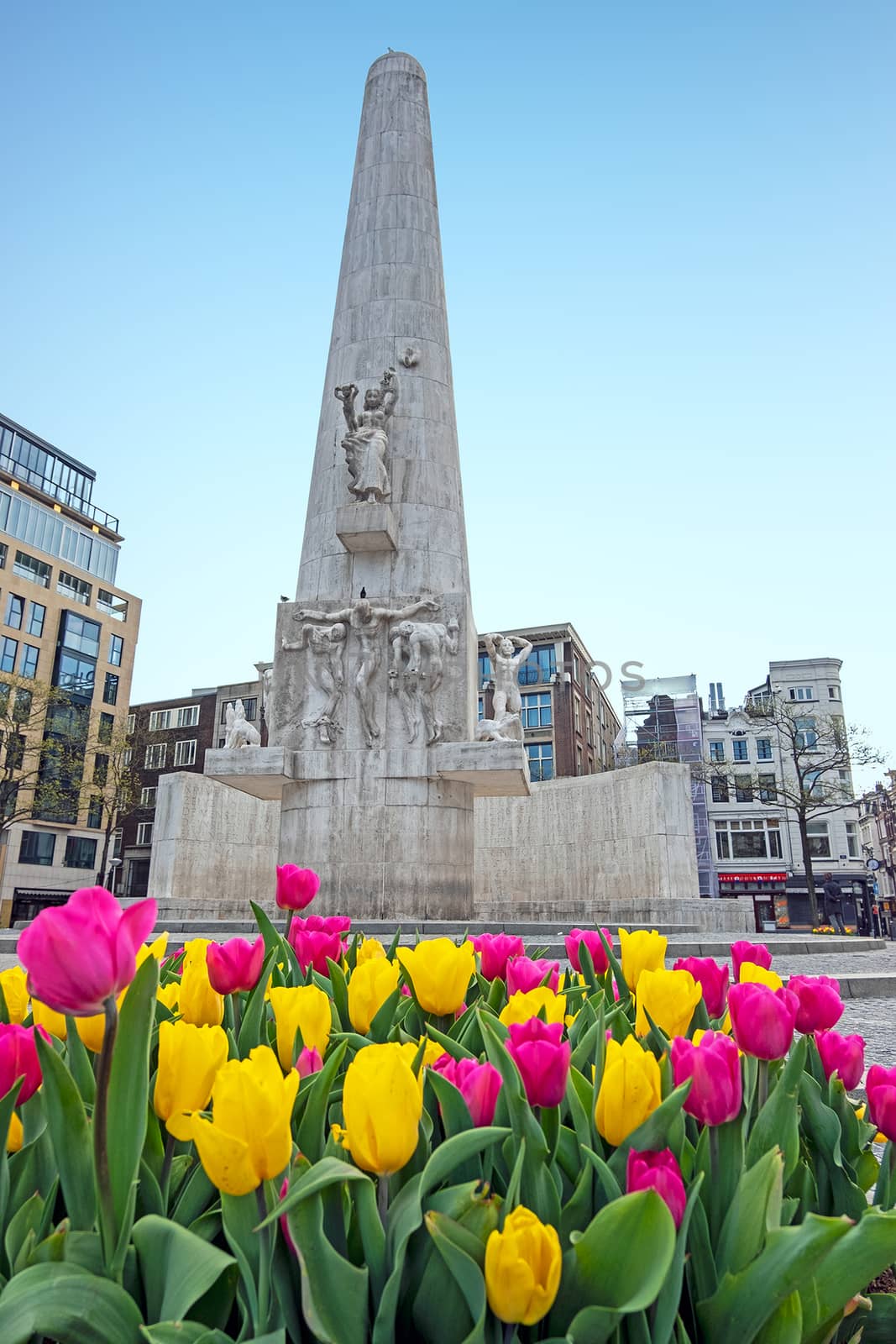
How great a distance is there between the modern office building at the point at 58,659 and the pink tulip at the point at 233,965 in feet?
131

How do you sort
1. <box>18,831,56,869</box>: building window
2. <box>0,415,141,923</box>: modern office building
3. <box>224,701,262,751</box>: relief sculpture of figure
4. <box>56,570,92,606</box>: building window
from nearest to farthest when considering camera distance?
<box>224,701,262,751</box>: relief sculpture of figure, <box>0,415,141,923</box>: modern office building, <box>18,831,56,869</box>: building window, <box>56,570,92,606</box>: building window

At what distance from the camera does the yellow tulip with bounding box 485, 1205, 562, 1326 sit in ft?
3.31

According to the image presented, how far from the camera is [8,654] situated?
51.4 meters

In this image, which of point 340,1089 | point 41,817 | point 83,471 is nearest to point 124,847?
point 41,817

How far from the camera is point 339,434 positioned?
49.9ft

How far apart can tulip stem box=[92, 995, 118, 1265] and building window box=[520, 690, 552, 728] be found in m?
50.9

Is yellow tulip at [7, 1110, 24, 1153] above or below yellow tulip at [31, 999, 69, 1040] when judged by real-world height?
below

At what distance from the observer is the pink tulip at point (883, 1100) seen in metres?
1.54

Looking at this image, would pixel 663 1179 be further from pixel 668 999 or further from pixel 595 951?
pixel 595 951

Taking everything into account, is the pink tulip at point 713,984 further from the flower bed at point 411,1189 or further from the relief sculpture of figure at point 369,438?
the relief sculpture of figure at point 369,438

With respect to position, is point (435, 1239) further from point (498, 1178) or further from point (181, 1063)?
point (181, 1063)

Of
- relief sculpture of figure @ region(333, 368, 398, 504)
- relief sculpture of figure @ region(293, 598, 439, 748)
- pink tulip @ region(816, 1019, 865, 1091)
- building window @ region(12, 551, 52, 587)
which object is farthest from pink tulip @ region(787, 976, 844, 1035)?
building window @ region(12, 551, 52, 587)

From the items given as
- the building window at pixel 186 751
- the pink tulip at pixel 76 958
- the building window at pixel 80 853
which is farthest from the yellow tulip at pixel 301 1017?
the building window at pixel 80 853

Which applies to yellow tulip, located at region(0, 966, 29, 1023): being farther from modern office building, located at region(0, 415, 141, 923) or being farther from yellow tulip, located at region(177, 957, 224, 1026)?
modern office building, located at region(0, 415, 141, 923)
